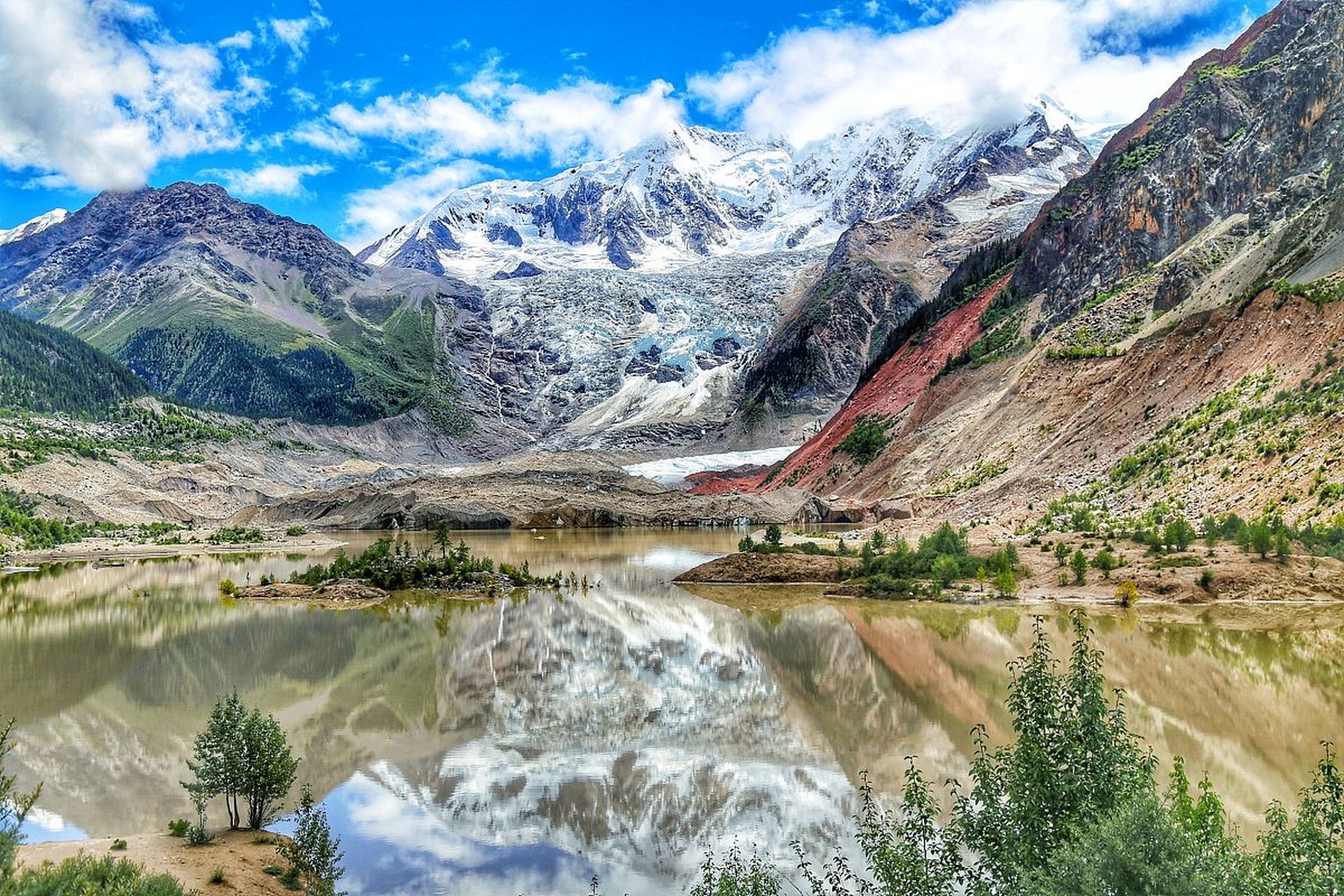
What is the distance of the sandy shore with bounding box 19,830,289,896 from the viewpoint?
32.2 feet

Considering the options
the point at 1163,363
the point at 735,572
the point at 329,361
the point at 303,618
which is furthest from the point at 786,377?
the point at 303,618

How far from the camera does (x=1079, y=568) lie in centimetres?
3064

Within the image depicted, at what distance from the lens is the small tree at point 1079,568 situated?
100 feet

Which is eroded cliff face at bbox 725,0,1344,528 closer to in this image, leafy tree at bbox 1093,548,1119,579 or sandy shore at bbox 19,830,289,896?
leafy tree at bbox 1093,548,1119,579

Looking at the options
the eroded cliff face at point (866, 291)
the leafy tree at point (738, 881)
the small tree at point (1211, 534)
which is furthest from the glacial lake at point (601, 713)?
the eroded cliff face at point (866, 291)

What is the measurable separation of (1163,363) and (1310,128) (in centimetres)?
2053

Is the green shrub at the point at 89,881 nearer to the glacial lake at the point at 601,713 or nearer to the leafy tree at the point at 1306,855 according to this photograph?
the glacial lake at the point at 601,713

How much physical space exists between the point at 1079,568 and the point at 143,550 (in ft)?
202

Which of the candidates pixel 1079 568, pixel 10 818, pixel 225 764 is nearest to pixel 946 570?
pixel 1079 568

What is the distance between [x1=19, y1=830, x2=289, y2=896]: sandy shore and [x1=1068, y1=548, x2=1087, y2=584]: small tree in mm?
26091

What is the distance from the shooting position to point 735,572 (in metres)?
39.6

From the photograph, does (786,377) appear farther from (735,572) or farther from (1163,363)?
(735,572)

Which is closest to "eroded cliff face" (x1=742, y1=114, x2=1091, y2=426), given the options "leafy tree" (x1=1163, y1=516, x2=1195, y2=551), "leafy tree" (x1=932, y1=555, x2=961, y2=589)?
"leafy tree" (x1=932, y1=555, x2=961, y2=589)

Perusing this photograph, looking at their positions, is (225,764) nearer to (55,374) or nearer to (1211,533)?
(1211,533)
